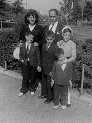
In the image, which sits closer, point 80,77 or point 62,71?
point 62,71

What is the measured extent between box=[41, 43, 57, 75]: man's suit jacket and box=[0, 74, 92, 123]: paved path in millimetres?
716

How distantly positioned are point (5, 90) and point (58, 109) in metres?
1.54

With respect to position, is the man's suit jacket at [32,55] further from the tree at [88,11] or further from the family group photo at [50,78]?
the tree at [88,11]

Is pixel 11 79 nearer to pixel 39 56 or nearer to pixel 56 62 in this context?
pixel 39 56

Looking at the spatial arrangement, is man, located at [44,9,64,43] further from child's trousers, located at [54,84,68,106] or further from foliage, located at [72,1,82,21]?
foliage, located at [72,1,82,21]

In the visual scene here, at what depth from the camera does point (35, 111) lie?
402cm

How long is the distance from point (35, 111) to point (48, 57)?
104cm

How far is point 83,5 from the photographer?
120 feet

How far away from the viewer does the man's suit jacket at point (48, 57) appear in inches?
161

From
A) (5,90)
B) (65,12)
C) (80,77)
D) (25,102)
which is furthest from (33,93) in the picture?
(65,12)

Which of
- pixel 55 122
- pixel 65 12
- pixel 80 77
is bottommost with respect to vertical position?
pixel 55 122

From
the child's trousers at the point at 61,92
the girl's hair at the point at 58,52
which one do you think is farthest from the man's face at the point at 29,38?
the child's trousers at the point at 61,92

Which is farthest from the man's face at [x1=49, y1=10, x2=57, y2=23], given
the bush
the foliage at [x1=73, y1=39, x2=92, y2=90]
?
the bush

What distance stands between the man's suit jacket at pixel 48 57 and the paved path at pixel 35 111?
2.35 ft
